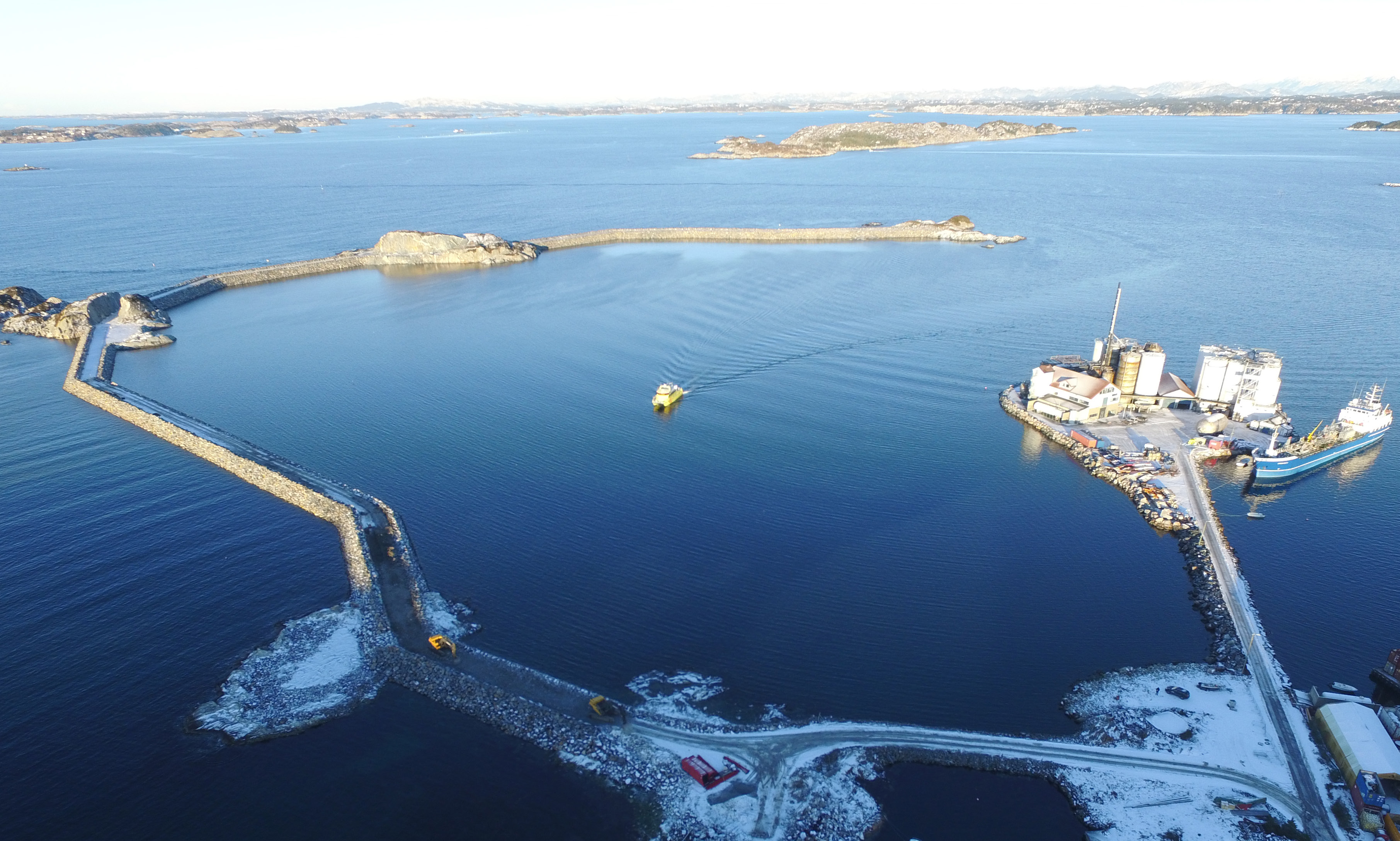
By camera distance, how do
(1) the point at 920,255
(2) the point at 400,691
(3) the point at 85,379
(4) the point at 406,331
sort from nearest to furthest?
(2) the point at 400,691 → (3) the point at 85,379 → (4) the point at 406,331 → (1) the point at 920,255

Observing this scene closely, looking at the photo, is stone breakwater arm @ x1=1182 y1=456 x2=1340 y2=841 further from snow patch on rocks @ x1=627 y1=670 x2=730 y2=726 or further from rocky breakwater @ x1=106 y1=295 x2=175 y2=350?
rocky breakwater @ x1=106 y1=295 x2=175 y2=350

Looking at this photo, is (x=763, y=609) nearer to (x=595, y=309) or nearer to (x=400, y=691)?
(x=400, y=691)

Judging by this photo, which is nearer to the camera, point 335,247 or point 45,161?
point 335,247

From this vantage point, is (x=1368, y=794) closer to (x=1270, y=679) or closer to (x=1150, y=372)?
(x=1270, y=679)

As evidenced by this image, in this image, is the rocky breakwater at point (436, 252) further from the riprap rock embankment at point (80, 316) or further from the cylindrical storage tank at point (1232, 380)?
the cylindrical storage tank at point (1232, 380)

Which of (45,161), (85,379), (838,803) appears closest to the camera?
(838,803)

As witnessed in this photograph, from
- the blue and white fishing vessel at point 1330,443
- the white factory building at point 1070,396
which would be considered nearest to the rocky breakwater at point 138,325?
the white factory building at point 1070,396

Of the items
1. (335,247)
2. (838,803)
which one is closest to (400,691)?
(838,803)

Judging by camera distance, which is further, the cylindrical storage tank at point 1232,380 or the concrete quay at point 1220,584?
the cylindrical storage tank at point 1232,380
